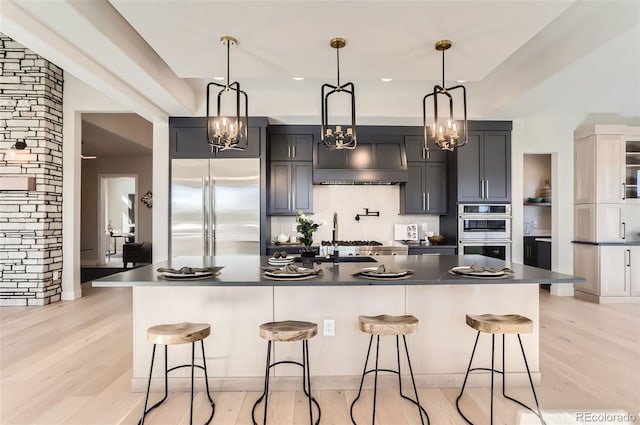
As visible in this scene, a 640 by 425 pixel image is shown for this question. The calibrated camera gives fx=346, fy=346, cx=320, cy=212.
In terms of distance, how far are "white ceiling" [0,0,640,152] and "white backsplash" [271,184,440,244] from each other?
180 centimetres

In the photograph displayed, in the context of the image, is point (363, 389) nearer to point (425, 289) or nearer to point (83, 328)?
point (425, 289)

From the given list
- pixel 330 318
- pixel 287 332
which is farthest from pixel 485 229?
pixel 287 332

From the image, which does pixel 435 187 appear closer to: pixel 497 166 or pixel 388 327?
pixel 497 166

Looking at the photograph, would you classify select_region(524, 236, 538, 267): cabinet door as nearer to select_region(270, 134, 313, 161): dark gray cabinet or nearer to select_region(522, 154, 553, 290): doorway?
select_region(522, 154, 553, 290): doorway

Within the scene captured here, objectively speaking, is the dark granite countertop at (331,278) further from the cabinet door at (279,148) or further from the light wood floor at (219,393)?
the cabinet door at (279,148)

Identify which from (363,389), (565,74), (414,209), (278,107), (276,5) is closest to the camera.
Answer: (276,5)

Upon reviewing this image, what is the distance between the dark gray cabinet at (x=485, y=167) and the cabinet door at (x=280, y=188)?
2.50 m

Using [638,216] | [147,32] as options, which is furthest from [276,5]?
[638,216]

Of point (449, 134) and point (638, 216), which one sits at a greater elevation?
point (449, 134)

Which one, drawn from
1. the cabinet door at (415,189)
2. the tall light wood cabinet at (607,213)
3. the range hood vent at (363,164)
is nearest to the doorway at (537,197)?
the tall light wood cabinet at (607,213)

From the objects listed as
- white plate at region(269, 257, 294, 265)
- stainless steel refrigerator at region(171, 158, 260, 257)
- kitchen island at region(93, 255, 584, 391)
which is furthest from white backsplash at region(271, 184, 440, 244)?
kitchen island at region(93, 255, 584, 391)

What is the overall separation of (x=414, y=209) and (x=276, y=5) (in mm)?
3700

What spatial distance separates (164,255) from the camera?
487cm

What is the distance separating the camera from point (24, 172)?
482cm
